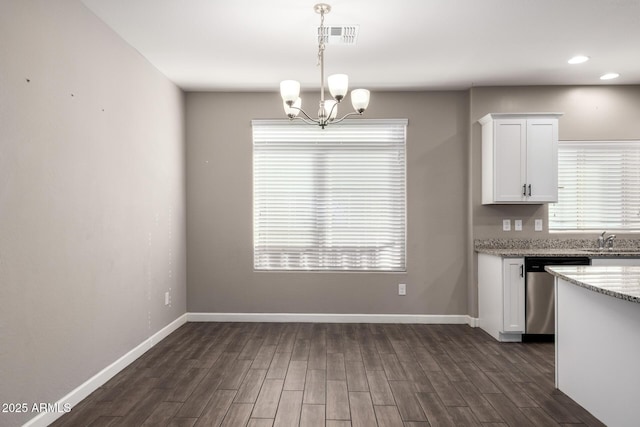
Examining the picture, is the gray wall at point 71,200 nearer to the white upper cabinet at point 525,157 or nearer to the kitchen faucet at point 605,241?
the white upper cabinet at point 525,157

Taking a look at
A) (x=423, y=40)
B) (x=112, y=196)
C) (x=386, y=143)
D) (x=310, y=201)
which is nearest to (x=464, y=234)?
(x=386, y=143)

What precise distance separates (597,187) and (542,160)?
0.94 metres

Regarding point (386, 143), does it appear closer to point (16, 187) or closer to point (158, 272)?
point (158, 272)

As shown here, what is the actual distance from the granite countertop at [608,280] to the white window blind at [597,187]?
2160 millimetres

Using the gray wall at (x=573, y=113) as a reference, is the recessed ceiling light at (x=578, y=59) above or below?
above

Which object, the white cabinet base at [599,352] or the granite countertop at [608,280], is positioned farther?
the white cabinet base at [599,352]

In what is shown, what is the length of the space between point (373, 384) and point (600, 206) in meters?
3.55

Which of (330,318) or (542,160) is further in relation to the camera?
(330,318)

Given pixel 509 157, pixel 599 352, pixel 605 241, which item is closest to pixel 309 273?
pixel 509 157

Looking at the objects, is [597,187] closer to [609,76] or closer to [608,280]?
[609,76]

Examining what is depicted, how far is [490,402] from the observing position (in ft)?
9.54

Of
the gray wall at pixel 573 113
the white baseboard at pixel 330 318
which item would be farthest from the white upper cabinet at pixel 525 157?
the white baseboard at pixel 330 318

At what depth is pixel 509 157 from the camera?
4.59m

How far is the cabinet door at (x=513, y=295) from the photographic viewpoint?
4.28 m
